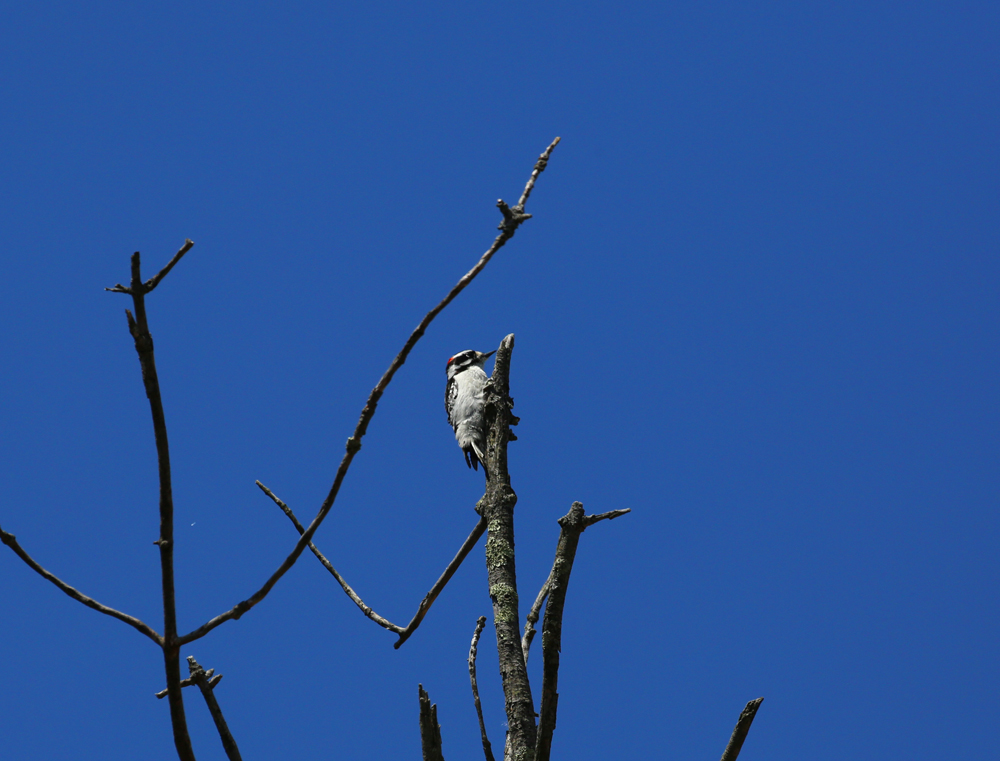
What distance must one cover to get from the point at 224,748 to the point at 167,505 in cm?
72

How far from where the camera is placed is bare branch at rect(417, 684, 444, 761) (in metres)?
1.84

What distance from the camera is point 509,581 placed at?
2490 millimetres

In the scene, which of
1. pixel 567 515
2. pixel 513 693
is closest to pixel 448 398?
pixel 513 693

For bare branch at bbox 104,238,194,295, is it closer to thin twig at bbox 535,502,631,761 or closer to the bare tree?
the bare tree

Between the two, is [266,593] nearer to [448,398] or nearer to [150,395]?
[150,395]

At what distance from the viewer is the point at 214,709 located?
1639 mm

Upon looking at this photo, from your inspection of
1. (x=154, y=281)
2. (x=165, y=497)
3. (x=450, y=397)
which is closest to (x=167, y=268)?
(x=154, y=281)

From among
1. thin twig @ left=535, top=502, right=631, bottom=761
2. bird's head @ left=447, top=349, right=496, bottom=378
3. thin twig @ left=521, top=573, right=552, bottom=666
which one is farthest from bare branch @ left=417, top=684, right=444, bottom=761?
bird's head @ left=447, top=349, right=496, bottom=378

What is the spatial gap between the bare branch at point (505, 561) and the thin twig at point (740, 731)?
0.59 meters

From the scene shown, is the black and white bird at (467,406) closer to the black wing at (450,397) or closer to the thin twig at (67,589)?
the black wing at (450,397)

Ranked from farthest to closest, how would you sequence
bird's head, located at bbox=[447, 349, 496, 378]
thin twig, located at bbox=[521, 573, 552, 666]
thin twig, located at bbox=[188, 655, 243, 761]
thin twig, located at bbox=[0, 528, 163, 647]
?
bird's head, located at bbox=[447, 349, 496, 378], thin twig, located at bbox=[521, 573, 552, 666], thin twig, located at bbox=[188, 655, 243, 761], thin twig, located at bbox=[0, 528, 163, 647]

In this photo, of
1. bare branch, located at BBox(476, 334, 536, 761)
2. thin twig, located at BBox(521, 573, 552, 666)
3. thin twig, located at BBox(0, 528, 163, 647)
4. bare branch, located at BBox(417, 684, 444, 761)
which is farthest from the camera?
thin twig, located at BBox(521, 573, 552, 666)

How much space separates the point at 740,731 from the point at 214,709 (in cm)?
113

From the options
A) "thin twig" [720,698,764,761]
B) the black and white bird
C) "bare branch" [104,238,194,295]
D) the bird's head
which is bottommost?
"thin twig" [720,698,764,761]
